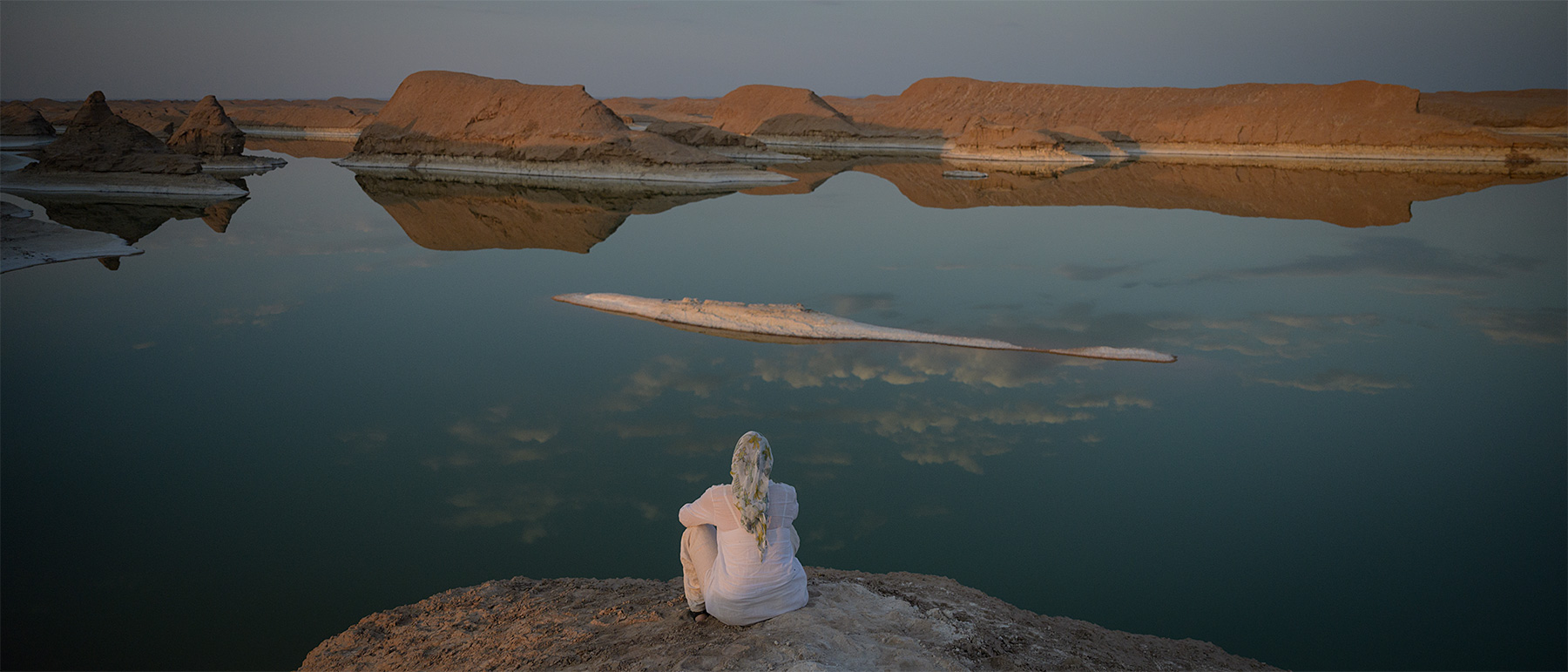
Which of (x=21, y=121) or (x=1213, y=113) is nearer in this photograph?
(x=21, y=121)

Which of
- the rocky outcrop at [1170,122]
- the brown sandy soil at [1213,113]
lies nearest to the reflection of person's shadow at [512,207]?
the rocky outcrop at [1170,122]

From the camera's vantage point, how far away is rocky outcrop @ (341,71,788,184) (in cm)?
3609

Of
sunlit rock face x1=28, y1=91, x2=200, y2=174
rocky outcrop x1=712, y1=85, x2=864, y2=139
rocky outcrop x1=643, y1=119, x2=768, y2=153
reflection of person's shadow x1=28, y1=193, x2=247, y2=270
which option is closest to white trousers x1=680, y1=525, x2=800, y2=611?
reflection of person's shadow x1=28, y1=193, x2=247, y2=270

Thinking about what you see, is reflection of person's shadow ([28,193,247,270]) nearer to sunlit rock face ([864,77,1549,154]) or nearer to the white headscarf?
the white headscarf

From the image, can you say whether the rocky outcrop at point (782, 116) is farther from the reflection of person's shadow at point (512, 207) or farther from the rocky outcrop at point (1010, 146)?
the reflection of person's shadow at point (512, 207)

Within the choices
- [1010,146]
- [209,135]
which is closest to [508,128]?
[209,135]

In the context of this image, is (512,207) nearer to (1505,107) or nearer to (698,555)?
(698,555)

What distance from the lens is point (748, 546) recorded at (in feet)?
11.9

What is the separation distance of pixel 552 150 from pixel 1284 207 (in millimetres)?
28079

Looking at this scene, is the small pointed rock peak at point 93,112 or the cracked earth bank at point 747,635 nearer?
the cracked earth bank at point 747,635

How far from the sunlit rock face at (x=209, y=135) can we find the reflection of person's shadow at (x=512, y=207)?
19.5 feet

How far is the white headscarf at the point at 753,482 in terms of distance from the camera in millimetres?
3455

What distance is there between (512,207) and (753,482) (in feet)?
80.8

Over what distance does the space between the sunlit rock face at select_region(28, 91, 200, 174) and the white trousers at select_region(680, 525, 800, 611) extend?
1215 inches
